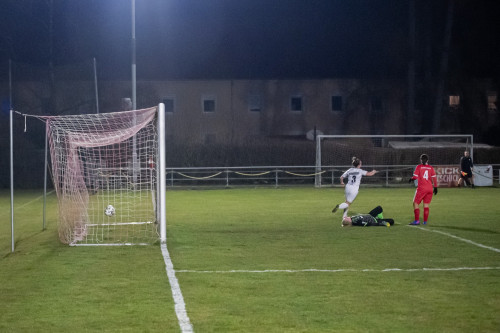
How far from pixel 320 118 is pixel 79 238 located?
133 feet

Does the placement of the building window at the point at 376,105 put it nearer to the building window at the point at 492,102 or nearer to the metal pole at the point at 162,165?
the building window at the point at 492,102

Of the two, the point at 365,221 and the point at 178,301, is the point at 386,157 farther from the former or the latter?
the point at 178,301

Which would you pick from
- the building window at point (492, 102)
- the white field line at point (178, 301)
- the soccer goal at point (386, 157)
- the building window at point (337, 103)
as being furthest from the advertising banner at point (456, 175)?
the white field line at point (178, 301)

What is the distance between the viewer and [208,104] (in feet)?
176

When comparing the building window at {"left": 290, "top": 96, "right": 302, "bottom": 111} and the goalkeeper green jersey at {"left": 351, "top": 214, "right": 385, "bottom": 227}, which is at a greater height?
the building window at {"left": 290, "top": 96, "right": 302, "bottom": 111}

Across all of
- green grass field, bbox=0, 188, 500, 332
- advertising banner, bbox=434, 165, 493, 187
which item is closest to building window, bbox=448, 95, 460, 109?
advertising banner, bbox=434, 165, 493, 187

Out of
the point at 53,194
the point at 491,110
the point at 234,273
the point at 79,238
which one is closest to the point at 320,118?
the point at 491,110

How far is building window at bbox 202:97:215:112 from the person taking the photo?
2107 inches

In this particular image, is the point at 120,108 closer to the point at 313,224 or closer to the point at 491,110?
the point at 491,110

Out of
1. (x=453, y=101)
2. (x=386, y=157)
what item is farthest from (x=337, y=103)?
(x=386, y=157)

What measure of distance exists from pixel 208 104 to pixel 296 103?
667cm

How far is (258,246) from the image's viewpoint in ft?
46.1

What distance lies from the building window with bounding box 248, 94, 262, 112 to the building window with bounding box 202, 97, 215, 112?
2.76 m

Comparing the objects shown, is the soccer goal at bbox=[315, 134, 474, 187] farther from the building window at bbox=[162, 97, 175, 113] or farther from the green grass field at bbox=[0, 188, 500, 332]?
the green grass field at bbox=[0, 188, 500, 332]
